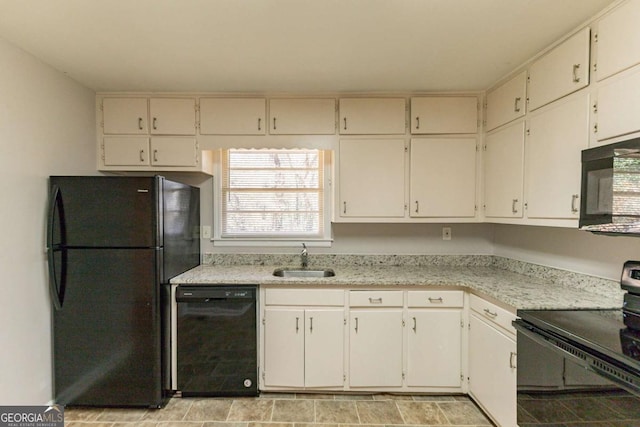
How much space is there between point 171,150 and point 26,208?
1024mm

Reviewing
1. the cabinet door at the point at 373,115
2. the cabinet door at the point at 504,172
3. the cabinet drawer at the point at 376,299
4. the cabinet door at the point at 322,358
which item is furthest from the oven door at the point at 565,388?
the cabinet door at the point at 373,115

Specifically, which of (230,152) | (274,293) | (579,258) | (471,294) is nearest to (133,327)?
(274,293)

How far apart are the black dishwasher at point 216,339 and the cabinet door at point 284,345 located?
0.36 feet

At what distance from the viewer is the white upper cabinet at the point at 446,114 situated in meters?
2.60

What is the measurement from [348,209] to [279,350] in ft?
4.03

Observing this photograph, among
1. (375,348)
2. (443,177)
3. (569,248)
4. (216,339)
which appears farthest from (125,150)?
(569,248)

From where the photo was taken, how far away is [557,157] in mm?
1836

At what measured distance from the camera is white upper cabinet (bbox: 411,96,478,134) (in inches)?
103

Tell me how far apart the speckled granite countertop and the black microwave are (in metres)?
0.50

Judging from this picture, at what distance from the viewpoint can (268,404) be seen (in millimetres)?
2227

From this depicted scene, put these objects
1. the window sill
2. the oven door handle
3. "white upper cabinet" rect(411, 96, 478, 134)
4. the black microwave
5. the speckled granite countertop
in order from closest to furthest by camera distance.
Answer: the oven door handle < the black microwave < the speckled granite countertop < "white upper cabinet" rect(411, 96, 478, 134) < the window sill

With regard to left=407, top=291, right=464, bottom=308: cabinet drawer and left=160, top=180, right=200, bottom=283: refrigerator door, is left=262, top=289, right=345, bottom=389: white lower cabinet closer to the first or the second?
left=407, top=291, right=464, bottom=308: cabinet drawer

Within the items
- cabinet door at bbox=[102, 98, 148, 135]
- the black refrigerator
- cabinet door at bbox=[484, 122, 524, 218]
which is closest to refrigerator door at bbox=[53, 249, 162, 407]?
the black refrigerator

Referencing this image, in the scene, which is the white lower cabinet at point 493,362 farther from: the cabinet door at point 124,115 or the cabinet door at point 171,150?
the cabinet door at point 124,115
